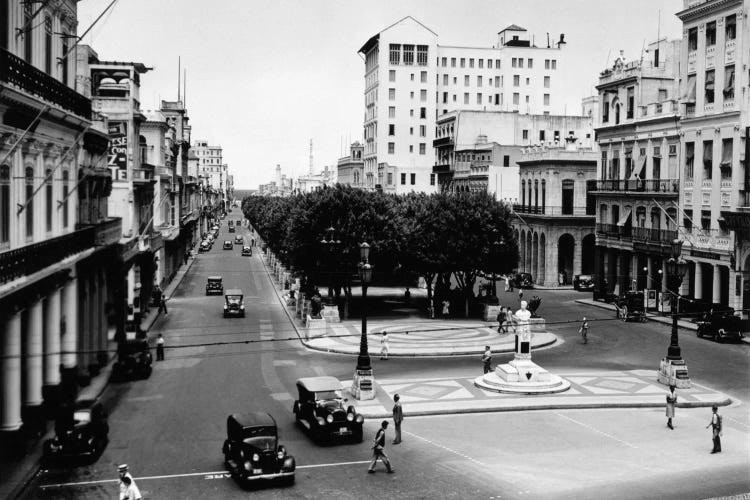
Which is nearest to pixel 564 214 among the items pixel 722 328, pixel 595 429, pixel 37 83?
pixel 722 328

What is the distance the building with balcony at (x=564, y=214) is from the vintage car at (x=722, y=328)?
28212 millimetres

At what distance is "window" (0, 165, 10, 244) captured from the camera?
25406 mm

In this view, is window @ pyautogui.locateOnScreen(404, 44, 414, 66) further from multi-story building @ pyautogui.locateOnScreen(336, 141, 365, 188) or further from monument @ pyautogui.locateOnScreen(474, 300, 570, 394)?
monument @ pyautogui.locateOnScreen(474, 300, 570, 394)

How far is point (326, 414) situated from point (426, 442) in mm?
3385

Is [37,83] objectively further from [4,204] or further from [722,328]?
[722,328]

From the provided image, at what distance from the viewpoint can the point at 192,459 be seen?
26.3 meters

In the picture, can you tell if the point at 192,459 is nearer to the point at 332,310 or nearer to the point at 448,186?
the point at 332,310

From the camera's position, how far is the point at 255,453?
24234 millimetres

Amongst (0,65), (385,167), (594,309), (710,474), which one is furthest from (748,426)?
(385,167)

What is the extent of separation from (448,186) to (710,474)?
87631mm

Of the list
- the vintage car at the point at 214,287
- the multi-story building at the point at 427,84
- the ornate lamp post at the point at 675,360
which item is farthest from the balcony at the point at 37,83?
the multi-story building at the point at 427,84

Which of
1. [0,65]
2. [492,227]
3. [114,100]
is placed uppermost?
[114,100]

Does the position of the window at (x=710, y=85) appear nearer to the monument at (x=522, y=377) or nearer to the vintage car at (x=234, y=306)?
the monument at (x=522, y=377)

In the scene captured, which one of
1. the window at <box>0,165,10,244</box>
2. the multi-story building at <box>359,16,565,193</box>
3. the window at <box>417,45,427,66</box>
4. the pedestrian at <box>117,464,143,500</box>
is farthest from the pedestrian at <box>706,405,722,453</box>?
the window at <box>417,45,427,66</box>
